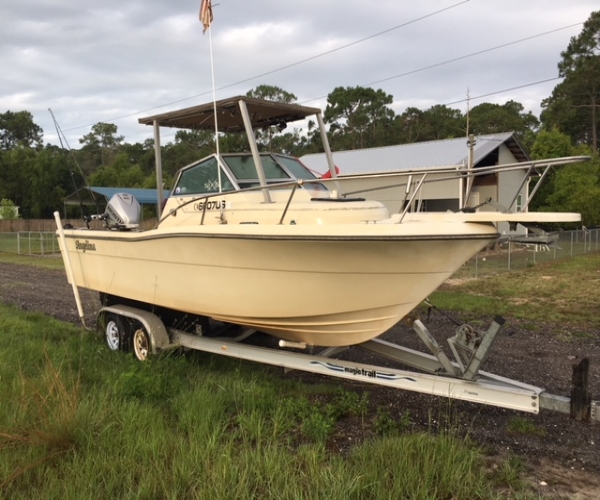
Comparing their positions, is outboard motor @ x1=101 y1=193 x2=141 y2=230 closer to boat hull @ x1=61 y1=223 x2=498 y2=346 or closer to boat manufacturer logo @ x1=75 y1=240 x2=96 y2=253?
boat manufacturer logo @ x1=75 y1=240 x2=96 y2=253

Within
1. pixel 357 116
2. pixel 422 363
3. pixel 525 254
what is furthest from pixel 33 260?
pixel 357 116

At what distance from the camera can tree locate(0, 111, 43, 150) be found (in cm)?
8850

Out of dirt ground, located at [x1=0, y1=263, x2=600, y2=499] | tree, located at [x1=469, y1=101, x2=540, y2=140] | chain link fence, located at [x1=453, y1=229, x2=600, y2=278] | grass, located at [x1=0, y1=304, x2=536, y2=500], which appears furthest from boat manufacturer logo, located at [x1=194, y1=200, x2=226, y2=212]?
tree, located at [x1=469, y1=101, x2=540, y2=140]

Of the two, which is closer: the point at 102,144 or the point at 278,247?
the point at 278,247

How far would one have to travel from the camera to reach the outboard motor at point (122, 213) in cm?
605

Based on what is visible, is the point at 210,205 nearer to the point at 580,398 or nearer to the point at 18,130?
the point at 580,398

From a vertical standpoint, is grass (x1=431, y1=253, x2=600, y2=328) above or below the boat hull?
below

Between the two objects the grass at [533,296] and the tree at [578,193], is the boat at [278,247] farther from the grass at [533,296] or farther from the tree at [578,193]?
the tree at [578,193]

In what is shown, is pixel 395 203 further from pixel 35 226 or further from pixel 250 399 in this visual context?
pixel 35 226

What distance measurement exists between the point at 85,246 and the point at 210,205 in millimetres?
2096

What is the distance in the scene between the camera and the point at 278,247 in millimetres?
4043

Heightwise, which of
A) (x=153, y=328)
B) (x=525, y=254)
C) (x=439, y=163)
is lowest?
(x=525, y=254)

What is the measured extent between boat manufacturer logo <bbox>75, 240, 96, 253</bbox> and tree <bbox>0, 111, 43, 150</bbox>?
93.4 metres

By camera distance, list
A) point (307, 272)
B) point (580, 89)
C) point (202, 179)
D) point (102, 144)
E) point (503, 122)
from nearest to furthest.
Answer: point (307, 272) < point (202, 179) < point (580, 89) < point (503, 122) < point (102, 144)
